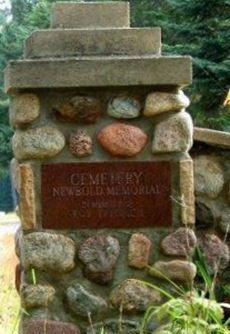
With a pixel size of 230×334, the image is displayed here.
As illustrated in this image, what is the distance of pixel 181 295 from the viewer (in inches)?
136

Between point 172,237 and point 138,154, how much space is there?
436mm

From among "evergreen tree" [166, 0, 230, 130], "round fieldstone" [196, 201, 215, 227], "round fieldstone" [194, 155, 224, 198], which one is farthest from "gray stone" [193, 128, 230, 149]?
"evergreen tree" [166, 0, 230, 130]

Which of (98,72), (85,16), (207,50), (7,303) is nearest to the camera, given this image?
(98,72)

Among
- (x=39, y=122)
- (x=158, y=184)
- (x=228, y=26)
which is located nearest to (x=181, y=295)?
(x=158, y=184)

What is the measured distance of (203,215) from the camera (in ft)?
12.8

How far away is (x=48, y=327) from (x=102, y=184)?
0.73 m

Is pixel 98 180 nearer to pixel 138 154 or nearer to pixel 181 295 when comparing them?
pixel 138 154

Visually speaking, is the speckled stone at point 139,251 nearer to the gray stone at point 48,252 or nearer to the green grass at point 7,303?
the gray stone at point 48,252

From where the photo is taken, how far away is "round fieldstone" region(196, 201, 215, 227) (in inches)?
153

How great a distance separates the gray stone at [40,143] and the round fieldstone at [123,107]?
0.28 meters

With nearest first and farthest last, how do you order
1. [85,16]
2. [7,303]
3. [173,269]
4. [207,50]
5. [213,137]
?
[173,269] → [85,16] → [213,137] → [7,303] → [207,50]

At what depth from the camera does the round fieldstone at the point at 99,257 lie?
3.46m

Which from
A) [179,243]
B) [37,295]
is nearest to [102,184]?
[179,243]

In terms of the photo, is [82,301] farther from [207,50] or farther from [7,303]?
[207,50]
